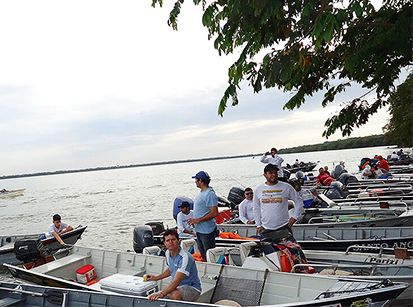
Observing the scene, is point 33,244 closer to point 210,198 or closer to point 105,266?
point 105,266

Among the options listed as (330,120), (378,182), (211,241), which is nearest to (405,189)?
(378,182)

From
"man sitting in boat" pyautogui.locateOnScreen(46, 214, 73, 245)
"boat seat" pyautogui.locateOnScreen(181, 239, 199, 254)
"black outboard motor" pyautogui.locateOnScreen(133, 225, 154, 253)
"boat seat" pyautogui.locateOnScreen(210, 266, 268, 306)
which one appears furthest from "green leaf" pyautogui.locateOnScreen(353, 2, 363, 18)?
"man sitting in boat" pyautogui.locateOnScreen(46, 214, 73, 245)

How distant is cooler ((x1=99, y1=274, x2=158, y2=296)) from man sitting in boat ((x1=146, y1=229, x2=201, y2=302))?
571 mm

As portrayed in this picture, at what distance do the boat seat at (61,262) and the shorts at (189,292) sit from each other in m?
3.86

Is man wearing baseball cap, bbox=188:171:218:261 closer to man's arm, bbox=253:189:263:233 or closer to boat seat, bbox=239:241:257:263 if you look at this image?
boat seat, bbox=239:241:257:263

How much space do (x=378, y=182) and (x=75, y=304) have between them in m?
15.4

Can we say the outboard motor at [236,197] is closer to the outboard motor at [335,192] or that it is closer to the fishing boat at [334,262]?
the outboard motor at [335,192]

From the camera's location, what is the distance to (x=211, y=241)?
7.98 meters

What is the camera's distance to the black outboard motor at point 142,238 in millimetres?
11750

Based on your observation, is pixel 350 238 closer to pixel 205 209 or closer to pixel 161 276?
pixel 205 209

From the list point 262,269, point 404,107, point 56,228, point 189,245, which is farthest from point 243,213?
point 404,107

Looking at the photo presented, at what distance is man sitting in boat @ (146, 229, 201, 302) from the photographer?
5906 mm

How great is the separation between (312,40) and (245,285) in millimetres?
4189

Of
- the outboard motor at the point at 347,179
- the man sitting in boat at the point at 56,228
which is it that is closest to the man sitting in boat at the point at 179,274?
the man sitting in boat at the point at 56,228
